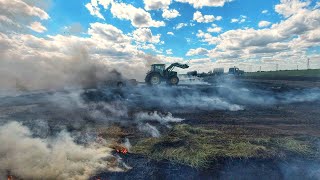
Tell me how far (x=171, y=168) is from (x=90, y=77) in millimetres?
28432

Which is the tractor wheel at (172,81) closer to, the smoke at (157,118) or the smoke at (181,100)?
the smoke at (181,100)

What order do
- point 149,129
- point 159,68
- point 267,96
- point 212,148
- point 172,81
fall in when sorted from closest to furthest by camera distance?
point 212,148, point 149,129, point 267,96, point 172,81, point 159,68

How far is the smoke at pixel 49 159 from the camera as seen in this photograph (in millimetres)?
6922

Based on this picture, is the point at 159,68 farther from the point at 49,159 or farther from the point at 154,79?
the point at 49,159

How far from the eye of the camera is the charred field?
7.55 m

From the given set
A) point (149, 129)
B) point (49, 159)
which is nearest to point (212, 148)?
point (149, 129)

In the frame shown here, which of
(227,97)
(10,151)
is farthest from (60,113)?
(227,97)

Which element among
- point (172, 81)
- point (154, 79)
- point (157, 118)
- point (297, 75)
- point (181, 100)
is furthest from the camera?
point (297, 75)

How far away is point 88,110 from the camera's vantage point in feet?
58.1

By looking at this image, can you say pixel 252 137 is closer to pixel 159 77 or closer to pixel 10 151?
pixel 10 151

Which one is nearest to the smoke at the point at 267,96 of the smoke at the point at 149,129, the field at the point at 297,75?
the smoke at the point at 149,129

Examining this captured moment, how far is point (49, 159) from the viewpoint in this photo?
24.2 feet

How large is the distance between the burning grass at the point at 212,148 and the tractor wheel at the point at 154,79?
63.3ft

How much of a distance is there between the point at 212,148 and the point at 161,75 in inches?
844
